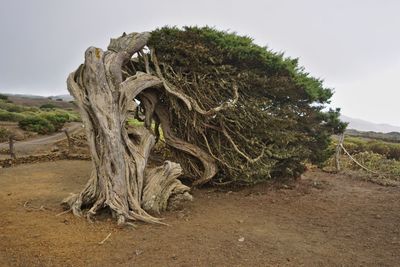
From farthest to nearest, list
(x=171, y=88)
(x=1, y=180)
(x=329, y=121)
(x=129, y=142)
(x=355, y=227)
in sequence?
(x=329, y=121), (x=1, y=180), (x=171, y=88), (x=129, y=142), (x=355, y=227)

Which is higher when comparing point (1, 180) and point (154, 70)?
point (154, 70)

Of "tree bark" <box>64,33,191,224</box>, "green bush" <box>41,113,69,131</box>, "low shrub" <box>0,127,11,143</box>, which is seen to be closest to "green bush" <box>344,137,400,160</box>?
"tree bark" <box>64,33,191,224</box>

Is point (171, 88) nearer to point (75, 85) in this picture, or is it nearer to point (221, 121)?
point (221, 121)

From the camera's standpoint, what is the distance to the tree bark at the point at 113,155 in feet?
27.1

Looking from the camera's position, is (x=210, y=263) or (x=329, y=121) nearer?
(x=210, y=263)

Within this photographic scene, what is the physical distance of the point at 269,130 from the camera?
36.9 ft

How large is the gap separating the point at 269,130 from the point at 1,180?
8740 mm

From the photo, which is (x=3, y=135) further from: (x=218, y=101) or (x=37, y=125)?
(x=218, y=101)

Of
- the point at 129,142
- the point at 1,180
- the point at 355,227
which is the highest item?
the point at 129,142

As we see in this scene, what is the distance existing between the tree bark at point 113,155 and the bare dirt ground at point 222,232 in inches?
18.6

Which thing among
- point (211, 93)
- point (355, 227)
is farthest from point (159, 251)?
point (211, 93)

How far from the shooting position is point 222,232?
7324 mm

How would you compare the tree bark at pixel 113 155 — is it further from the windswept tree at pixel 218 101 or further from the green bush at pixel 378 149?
the green bush at pixel 378 149

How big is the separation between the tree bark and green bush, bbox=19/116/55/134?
20.7 m
